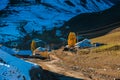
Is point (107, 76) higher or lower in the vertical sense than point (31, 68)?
lower

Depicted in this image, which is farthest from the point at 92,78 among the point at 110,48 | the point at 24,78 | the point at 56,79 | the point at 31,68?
the point at 110,48

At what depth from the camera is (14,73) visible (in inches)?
1260

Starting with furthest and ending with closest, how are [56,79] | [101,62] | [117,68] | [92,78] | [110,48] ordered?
[110,48] < [101,62] < [117,68] < [92,78] < [56,79]

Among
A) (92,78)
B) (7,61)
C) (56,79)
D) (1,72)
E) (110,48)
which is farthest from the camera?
(110,48)

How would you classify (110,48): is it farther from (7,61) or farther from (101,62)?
(7,61)

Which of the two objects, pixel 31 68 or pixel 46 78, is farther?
pixel 46 78

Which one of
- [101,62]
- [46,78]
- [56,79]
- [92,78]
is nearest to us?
[46,78]

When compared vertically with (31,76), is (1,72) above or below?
above

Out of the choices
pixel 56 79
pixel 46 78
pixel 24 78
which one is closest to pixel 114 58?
pixel 56 79

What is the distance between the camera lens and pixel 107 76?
5997cm

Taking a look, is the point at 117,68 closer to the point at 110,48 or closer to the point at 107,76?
the point at 107,76

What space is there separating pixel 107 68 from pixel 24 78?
39.4m

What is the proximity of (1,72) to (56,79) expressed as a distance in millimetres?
19629

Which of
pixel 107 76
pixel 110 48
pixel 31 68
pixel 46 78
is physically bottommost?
pixel 110 48
